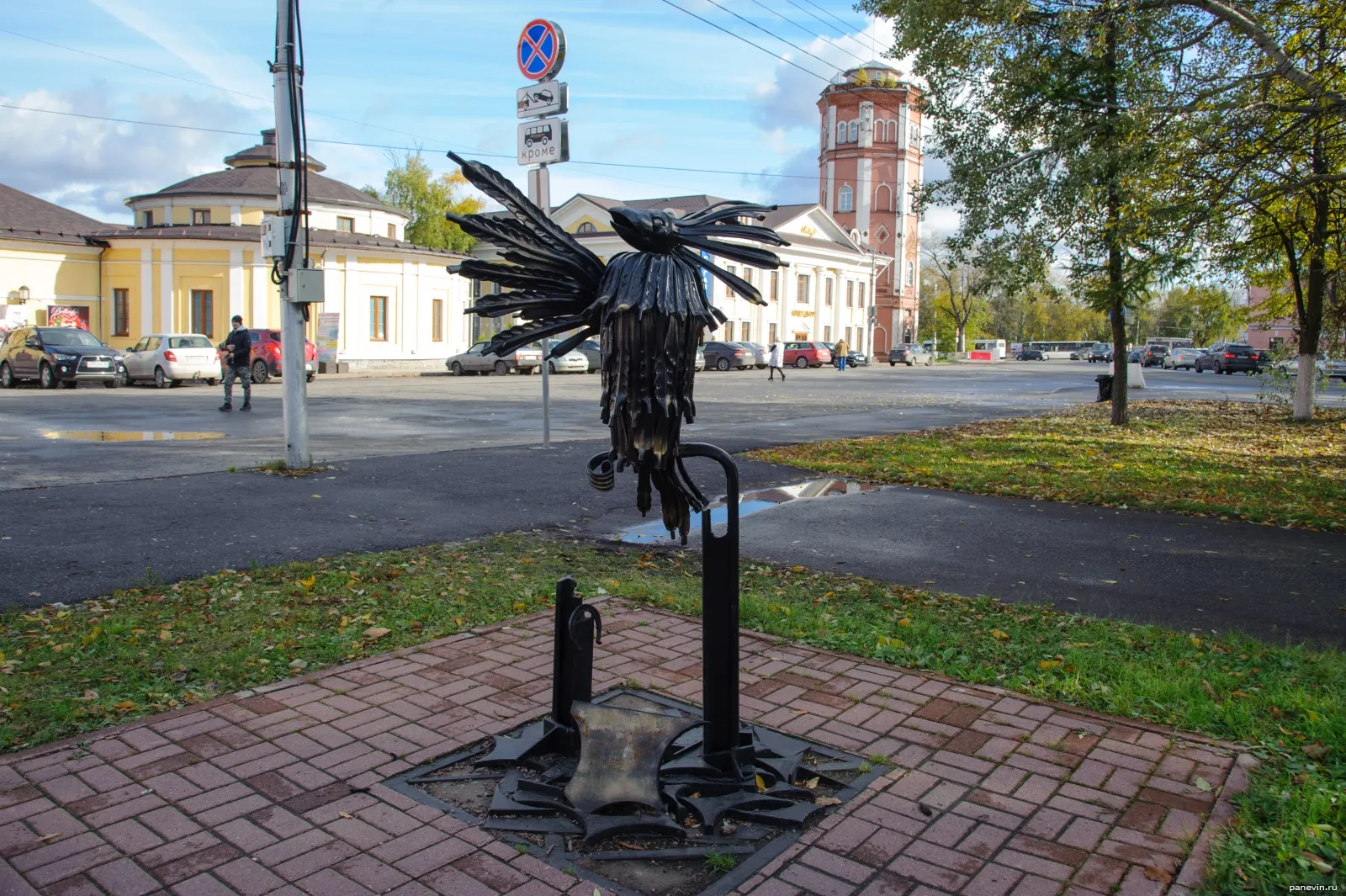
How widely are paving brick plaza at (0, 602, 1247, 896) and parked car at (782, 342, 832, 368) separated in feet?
171

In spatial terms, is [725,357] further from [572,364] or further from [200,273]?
[200,273]

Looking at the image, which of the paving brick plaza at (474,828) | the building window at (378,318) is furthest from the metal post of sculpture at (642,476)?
the building window at (378,318)

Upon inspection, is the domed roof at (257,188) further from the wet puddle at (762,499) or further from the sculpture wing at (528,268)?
the sculpture wing at (528,268)

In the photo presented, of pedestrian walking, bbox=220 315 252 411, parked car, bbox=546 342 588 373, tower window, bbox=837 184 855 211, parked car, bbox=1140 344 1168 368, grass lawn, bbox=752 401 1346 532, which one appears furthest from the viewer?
tower window, bbox=837 184 855 211

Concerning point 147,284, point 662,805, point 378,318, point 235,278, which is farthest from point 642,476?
point 147,284

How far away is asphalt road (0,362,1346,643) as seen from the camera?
655cm

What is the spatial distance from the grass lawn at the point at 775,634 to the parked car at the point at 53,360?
2586 cm

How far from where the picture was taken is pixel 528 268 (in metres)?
3.71

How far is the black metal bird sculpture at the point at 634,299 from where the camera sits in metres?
3.35

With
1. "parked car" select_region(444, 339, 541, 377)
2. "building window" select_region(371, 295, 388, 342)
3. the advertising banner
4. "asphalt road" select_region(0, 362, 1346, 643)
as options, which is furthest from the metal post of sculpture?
"building window" select_region(371, 295, 388, 342)

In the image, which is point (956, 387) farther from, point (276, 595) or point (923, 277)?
point (923, 277)

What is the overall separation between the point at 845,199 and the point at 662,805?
82.1 metres

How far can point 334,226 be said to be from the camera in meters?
49.1

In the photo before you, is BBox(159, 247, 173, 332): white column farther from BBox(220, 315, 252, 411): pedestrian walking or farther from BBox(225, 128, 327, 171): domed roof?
BBox(220, 315, 252, 411): pedestrian walking
